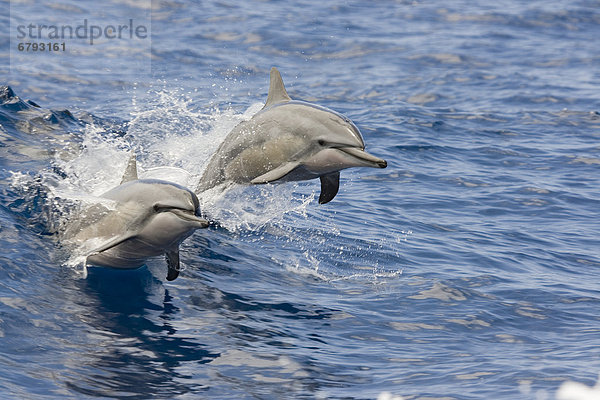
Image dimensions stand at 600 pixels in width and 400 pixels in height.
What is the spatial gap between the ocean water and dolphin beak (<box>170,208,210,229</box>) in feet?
4.01

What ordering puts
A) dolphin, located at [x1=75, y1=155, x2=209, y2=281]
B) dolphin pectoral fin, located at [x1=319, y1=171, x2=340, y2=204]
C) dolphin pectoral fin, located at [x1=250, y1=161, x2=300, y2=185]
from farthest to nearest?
dolphin pectoral fin, located at [x1=319, y1=171, x2=340, y2=204]
dolphin pectoral fin, located at [x1=250, y1=161, x2=300, y2=185]
dolphin, located at [x1=75, y1=155, x2=209, y2=281]

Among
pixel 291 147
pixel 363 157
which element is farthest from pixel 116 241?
pixel 363 157

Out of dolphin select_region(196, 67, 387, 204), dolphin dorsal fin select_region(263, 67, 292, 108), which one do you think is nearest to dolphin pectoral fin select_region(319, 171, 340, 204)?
dolphin select_region(196, 67, 387, 204)

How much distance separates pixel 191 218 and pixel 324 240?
429 centimetres

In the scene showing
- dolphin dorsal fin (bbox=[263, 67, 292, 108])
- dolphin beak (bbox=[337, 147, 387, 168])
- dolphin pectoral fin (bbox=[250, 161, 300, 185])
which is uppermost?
dolphin dorsal fin (bbox=[263, 67, 292, 108])

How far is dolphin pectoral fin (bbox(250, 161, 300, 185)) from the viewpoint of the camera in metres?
9.32

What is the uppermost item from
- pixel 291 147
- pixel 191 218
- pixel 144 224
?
pixel 291 147

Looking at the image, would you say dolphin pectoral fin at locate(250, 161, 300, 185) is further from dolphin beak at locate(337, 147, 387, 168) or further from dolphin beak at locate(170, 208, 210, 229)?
dolphin beak at locate(170, 208, 210, 229)

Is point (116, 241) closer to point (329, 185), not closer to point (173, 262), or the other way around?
point (173, 262)

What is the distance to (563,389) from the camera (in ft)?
25.2

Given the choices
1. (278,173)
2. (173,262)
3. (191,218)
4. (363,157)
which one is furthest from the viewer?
(278,173)

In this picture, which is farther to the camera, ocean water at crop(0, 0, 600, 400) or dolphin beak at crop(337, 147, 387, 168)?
dolphin beak at crop(337, 147, 387, 168)

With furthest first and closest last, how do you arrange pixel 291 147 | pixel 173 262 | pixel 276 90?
pixel 276 90
pixel 291 147
pixel 173 262

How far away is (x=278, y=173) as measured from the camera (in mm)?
9359
